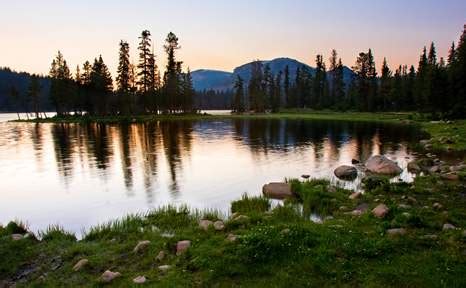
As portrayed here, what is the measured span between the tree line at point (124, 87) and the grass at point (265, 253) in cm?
10580

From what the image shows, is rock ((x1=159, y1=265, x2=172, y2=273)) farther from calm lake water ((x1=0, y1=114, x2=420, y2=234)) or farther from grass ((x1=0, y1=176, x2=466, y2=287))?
calm lake water ((x1=0, y1=114, x2=420, y2=234))

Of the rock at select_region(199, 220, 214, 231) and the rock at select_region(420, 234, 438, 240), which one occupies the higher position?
the rock at select_region(420, 234, 438, 240)

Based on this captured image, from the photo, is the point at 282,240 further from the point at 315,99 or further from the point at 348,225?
the point at 315,99

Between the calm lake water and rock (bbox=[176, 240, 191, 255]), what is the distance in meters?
6.74

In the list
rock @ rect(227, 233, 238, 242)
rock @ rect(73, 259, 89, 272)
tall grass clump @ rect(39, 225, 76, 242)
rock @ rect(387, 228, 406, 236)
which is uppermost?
rock @ rect(227, 233, 238, 242)

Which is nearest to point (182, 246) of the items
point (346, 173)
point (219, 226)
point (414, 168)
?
point (219, 226)

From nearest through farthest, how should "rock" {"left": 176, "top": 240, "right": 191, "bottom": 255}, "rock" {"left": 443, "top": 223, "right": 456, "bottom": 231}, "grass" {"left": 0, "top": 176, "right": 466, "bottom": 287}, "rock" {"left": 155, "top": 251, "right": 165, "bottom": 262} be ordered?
1. "grass" {"left": 0, "top": 176, "right": 466, "bottom": 287}
2. "rock" {"left": 155, "top": 251, "right": 165, "bottom": 262}
3. "rock" {"left": 176, "top": 240, "right": 191, "bottom": 255}
4. "rock" {"left": 443, "top": 223, "right": 456, "bottom": 231}

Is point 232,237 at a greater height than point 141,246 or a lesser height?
greater

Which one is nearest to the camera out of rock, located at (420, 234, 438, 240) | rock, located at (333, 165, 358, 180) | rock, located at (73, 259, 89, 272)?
rock, located at (73, 259, 89, 272)

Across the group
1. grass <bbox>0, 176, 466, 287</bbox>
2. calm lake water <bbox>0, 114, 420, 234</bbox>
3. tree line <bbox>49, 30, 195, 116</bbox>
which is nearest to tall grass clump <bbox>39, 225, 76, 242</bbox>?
grass <bbox>0, 176, 466, 287</bbox>

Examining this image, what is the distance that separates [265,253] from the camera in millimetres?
10094

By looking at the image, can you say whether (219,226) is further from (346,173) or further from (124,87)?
(124,87)

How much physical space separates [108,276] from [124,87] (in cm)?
11292

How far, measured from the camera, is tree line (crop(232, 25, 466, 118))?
7088 cm
